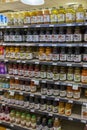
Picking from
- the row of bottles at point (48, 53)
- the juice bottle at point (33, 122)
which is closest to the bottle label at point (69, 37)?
the row of bottles at point (48, 53)

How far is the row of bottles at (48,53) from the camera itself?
10.6 feet

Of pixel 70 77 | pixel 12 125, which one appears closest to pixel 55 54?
pixel 70 77

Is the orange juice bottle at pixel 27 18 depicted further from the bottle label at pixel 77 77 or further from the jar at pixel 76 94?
the jar at pixel 76 94

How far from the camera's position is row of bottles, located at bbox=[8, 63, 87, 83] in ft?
10.7

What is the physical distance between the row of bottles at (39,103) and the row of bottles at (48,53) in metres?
0.74

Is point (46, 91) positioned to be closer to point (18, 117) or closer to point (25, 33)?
point (18, 117)

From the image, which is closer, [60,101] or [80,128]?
[60,101]

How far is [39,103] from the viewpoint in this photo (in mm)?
3650

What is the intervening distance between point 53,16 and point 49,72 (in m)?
0.93

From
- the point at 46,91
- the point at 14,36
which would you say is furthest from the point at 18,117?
the point at 14,36

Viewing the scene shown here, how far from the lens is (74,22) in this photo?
3115 millimetres

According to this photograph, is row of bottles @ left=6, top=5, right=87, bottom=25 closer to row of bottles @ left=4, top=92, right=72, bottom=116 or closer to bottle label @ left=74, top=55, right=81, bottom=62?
bottle label @ left=74, top=55, right=81, bottom=62

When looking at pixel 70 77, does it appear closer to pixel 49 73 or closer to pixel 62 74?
pixel 62 74

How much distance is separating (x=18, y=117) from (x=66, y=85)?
3.88 ft
